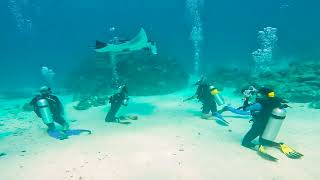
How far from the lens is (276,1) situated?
394 ft

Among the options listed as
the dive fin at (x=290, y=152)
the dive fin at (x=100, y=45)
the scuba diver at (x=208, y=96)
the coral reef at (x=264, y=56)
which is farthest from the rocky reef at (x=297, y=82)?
the dive fin at (x=100, y=45)

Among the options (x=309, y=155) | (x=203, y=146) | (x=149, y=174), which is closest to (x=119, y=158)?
(x=149, y=174)

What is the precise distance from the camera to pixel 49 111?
870 centimetres

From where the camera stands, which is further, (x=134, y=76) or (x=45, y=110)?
(x=134, y=76)

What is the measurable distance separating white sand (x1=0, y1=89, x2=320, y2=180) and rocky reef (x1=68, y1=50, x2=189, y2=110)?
17.9ft

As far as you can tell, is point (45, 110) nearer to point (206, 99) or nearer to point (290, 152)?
point (206, 99)

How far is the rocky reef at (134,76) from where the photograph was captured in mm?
15906

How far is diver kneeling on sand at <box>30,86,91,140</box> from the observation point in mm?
8531

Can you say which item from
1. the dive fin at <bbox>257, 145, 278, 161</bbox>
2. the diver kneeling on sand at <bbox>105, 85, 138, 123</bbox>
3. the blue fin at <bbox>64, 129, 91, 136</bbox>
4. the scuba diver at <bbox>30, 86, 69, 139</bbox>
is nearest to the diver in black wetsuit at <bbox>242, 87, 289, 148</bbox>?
the dive fin at <bbox>257, 145, 278, 161</bbox>

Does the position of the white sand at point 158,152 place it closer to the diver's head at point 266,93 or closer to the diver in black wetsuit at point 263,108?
the diver in black wetsuit at point 263,108

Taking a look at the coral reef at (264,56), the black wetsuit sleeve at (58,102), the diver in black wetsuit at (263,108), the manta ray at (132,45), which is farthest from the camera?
the coral reef at (264,56)

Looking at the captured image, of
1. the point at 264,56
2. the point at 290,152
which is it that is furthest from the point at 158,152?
the point at 264,56

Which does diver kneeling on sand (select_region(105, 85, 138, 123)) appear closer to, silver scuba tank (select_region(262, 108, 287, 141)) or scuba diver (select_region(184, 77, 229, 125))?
scuba diver (select_region(184, 77, 229, 125))

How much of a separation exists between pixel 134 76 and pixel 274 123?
10793mm
